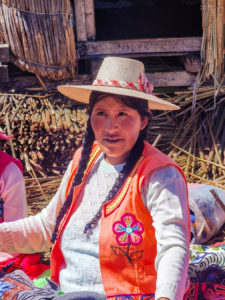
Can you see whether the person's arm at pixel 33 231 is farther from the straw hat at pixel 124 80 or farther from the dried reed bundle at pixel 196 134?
the dried reed bundle at pixel 196 134

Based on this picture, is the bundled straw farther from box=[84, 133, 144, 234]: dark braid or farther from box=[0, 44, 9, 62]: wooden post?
box=[84, 133, 144, 234]: dark braid

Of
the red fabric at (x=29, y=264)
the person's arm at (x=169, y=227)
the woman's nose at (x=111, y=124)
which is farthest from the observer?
the red fabric at (x=29, y=264)

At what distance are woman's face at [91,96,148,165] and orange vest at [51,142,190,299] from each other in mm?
→ 129

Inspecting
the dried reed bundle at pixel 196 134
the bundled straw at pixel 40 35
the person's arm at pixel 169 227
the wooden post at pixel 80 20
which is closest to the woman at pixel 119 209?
the person's arm at pixel 169 227

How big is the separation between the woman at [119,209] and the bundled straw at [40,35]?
2304mm

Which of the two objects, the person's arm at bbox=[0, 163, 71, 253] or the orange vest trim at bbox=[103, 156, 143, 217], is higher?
the orange vest trim at bbox=[103, 156, 143, 217]

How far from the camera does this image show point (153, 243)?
1.90 m

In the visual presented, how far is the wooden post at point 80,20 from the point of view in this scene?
4551mm

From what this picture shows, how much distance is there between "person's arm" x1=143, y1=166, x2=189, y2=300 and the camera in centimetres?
162

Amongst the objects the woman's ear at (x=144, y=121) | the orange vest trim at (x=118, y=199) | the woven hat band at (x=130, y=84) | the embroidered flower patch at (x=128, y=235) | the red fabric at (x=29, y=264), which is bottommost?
the red fabric at (x=29, y=264)

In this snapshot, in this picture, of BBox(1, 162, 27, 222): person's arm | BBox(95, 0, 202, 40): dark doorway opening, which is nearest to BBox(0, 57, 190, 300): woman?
BBox(1, 162, 27, 222): person's arm

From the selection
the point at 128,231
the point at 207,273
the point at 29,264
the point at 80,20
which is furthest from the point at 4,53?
the point at 128,231

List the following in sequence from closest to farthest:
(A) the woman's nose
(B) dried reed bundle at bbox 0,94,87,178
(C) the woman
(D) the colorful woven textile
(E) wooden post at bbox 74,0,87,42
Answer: (C) the woman < (A) the woman's nose < (D) the colorful woven textile < (B) dried reed bundle at bbox 0,94,87,178 < (E) wooden post at bbox 74,0,87,42

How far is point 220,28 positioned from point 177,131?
1051mm
